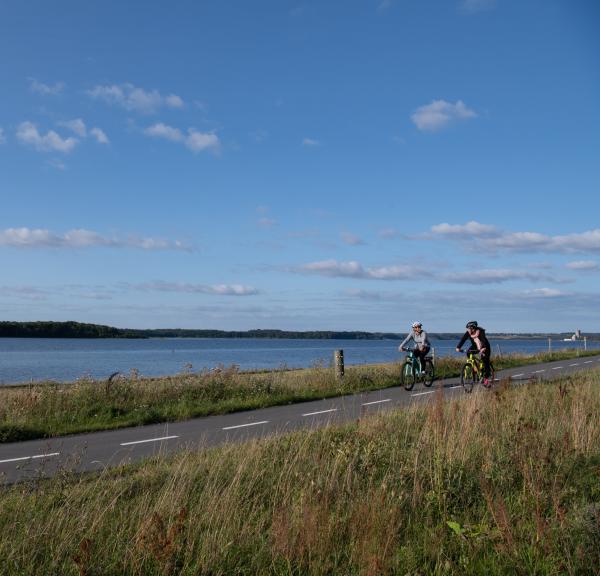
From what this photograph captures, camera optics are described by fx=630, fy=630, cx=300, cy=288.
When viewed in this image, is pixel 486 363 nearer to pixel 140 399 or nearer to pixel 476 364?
pixel 476 364

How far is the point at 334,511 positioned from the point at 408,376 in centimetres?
1577

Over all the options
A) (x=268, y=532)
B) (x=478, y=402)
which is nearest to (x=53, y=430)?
(x=478, y=402)

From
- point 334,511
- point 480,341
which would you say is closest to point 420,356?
point 480,341

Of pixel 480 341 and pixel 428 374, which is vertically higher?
pixel 480 341

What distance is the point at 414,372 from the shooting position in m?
21.1

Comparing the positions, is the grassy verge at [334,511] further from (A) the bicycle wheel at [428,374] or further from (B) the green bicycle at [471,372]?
(A) the bicycle wheel at [428,374]

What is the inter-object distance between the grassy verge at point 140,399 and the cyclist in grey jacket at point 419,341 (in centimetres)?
Result: 200

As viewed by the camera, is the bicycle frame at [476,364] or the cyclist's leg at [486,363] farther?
the bicycle frame at [476,364]

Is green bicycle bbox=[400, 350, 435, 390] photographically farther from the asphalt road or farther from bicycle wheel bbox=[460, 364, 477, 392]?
the asphalt road

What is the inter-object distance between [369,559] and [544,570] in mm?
1303

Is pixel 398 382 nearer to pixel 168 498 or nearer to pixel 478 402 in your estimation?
pixel 478 402

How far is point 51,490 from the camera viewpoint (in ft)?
19.9

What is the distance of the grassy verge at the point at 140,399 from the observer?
537 inches

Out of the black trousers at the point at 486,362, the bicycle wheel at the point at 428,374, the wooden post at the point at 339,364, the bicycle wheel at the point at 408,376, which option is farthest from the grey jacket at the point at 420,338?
the wooden post at the point at 339,364
